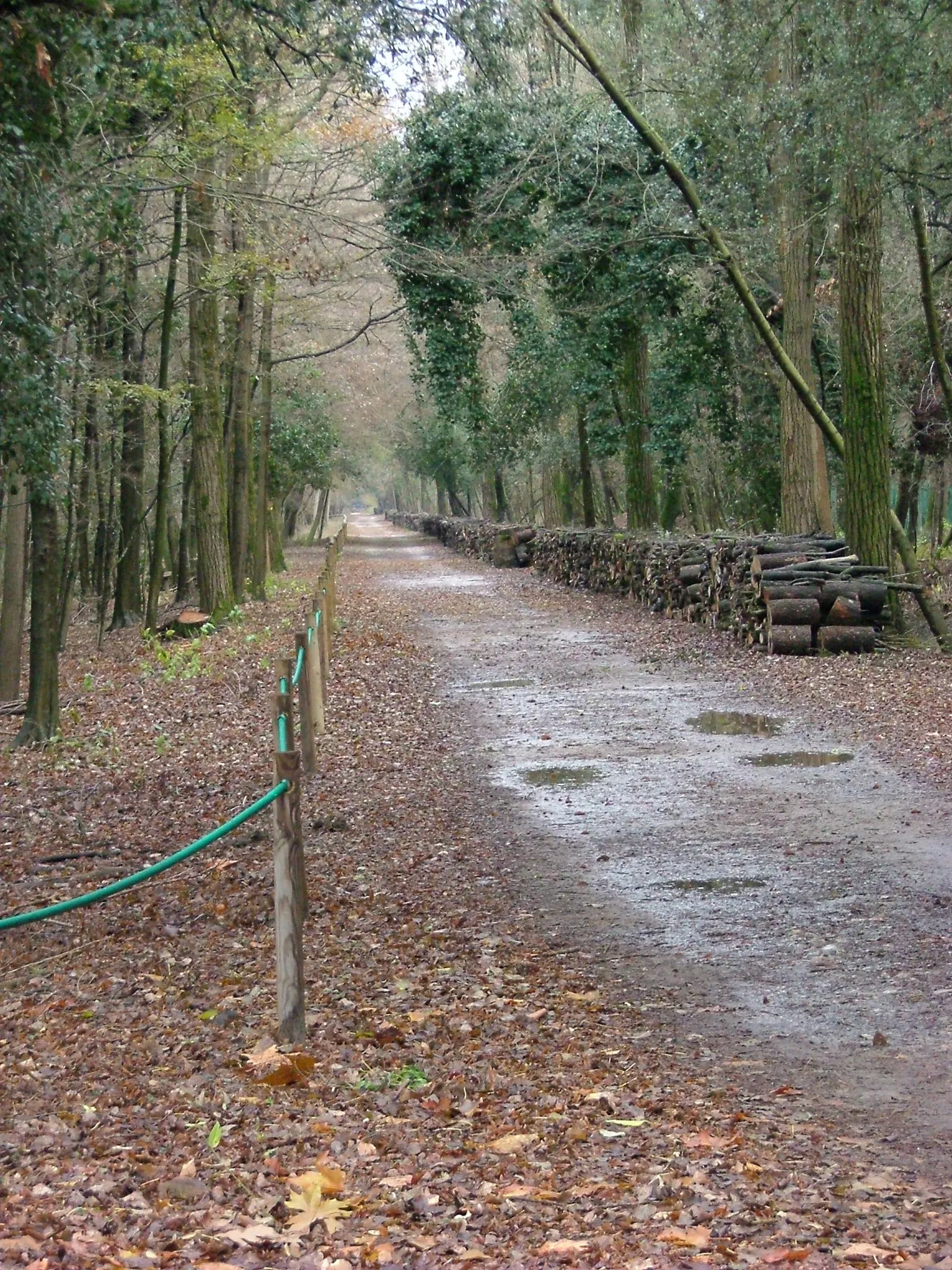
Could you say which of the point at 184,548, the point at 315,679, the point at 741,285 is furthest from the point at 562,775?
the point at 184,548

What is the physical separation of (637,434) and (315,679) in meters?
16.7

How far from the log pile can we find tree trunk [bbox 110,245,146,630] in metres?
8.54

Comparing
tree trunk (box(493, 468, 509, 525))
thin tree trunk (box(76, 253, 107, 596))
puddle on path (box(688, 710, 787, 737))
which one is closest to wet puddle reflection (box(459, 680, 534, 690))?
puddle on path (box(688, 710, 787, 737))

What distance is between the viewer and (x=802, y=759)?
34.9 feet

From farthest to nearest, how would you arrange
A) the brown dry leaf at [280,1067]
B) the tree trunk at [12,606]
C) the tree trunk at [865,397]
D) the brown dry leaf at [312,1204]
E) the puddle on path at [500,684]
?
the tree trunk at [12,606] < the tree trunk at [865,397] < the puddle on path at [500,684] < the brown dry leaf at [280,1067] < the brown dry leaf at [312,1204]

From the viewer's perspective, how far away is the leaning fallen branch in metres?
15.8

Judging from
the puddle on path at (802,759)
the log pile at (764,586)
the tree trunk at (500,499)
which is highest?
the tree trunk at (500,499)

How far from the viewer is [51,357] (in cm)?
996

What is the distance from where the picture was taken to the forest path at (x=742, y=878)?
17.1 feet

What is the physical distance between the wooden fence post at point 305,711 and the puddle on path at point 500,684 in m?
4.46

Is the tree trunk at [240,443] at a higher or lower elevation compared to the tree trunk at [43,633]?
higher

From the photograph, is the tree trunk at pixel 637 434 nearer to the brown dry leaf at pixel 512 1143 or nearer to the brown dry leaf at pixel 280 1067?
the brown dry leaf at pixel 280 1067

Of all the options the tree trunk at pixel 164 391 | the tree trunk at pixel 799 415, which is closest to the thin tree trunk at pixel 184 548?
the tree trunk at pixel 164 391

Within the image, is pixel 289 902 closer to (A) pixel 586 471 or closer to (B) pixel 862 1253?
(B) pixel 862 1253
